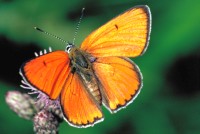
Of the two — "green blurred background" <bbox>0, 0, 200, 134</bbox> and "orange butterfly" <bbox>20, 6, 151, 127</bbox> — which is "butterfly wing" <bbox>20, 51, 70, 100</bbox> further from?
"green blurred background" <bbox>0, 0, 200, 134</bbox>

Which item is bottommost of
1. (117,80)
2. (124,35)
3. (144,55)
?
(144,55)

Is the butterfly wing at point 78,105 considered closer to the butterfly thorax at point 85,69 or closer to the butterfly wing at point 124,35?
the butterfly thorax at point 85,69

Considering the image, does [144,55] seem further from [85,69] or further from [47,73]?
[47,73]

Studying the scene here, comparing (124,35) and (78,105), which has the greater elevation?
(124,35)

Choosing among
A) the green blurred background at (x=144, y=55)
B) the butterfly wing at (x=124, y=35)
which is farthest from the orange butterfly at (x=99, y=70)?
the green blurred background at (x=144, y=55)

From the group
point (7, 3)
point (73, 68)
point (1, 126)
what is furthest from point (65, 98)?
point (7, 3)

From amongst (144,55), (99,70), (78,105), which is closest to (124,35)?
(99,70)

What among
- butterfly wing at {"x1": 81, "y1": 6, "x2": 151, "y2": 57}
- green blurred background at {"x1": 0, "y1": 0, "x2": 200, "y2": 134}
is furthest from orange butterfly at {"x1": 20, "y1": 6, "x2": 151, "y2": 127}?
green blurred background at {"x1": 0, "y1": 0, "x2": 200, "y2": 134}
